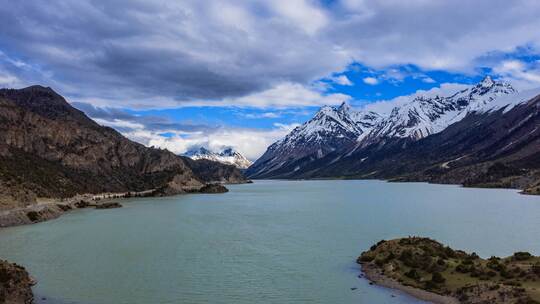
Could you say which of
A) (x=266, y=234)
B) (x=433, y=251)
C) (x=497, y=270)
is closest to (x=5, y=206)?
(x=266, y=234)

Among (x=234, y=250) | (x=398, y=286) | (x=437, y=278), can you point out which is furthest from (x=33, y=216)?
(x=437, y=278)

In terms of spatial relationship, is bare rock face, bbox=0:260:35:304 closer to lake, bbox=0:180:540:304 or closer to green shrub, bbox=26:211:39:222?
lake, bbox=0:180:540:304

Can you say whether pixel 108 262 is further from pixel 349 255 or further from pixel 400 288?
pixel 400 288

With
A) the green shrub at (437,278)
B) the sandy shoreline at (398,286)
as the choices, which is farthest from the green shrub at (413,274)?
the green shrub at (437,278)

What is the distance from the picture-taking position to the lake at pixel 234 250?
5119 centimetres

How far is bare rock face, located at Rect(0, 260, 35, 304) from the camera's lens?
47.0m

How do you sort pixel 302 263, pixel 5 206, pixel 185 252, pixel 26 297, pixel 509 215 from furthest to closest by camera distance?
pixel 5 206
pixel 509 215
pixel 185 252
pixel 302 263
pixel 26 297

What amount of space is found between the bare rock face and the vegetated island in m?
35.5

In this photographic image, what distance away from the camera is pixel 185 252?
75375mm

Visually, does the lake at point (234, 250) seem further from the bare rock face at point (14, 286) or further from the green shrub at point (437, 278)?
the green shrub at point (437, 278)

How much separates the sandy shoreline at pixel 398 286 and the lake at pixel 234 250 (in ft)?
4.74

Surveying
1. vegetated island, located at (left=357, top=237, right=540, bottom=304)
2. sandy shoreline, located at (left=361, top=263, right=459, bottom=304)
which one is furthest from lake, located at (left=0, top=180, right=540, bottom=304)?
vegetated island, located at (left=357, top=237, right=540, bottom=304)

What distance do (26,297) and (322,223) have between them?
71426mm

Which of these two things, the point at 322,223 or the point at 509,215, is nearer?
the point at 322,223
